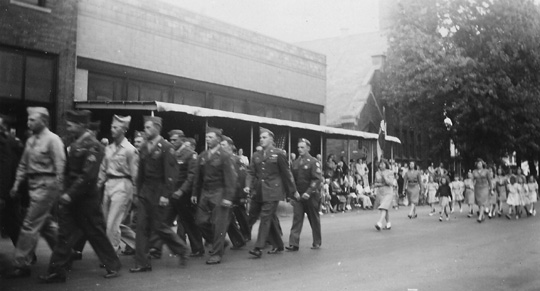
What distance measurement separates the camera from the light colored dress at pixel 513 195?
2043 centimetres

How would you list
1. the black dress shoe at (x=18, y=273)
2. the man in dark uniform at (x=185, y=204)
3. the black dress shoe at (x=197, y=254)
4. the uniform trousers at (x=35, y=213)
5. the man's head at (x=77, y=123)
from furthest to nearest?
the black dress shoe at (x=197, y=254) → the man in dark uniform at (x=185, y=204) → the man's head at (x=77, y=123) → the black dress shoe at (x=18, y=273) → the uniform trousers at (x=35, y=213)

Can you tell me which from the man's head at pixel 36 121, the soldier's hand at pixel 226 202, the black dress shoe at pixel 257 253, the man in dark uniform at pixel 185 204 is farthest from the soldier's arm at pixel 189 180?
the man's head at pixel 36 121

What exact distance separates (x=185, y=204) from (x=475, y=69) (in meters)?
23.7

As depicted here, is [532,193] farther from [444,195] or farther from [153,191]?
[153,191]

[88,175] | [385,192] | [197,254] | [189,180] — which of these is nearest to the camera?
[88,175]

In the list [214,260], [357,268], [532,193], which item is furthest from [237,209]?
[532,193]

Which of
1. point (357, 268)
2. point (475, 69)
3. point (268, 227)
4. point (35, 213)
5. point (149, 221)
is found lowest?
point (357, 268)

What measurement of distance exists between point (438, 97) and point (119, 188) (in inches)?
1010

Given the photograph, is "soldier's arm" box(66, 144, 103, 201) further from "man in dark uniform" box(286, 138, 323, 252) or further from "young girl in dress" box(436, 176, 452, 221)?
"young girl in dress" box(436, 176, 452, 221)

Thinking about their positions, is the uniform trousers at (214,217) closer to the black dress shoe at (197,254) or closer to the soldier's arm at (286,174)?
the black dress shoe at (197,254)

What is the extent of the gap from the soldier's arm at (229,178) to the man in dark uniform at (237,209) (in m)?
1.45

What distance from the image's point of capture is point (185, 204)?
10.5 meters

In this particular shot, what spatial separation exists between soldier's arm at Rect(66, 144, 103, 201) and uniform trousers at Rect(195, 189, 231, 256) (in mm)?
2253

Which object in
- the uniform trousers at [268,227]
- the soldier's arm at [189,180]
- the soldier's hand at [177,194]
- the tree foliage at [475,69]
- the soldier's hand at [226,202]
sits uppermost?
the tree foliage at [475,69]
